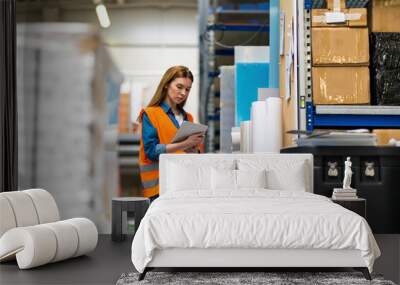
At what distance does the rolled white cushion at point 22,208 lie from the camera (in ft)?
12.2

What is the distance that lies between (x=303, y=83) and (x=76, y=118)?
2.25 meters

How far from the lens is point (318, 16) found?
4770 millimetres

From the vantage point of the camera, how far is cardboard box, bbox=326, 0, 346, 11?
478cm

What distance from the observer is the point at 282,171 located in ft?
14.5

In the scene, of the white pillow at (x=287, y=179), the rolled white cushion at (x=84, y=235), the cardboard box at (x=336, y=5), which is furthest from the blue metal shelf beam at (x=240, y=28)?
the rolled white cushion at (x=84, y=235)

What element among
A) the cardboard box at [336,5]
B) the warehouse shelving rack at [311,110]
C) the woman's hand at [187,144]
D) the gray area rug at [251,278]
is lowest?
the gray area rug at [251,278]

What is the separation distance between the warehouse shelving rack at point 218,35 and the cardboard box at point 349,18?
2683 millimetres

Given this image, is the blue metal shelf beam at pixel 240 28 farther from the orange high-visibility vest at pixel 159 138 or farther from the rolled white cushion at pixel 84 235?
the rolled white cushion at pixel 84 235

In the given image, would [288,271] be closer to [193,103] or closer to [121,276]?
[121,276]

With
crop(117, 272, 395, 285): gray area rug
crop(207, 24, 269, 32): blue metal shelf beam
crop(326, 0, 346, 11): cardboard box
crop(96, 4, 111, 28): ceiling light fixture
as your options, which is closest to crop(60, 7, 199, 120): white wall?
crop(96, 4, 111, 28): ceiling light fixture

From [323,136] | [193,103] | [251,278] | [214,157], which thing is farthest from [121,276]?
[193,103]

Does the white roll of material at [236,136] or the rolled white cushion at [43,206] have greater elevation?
the white roll of material at [236,136]

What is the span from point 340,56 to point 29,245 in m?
2.63

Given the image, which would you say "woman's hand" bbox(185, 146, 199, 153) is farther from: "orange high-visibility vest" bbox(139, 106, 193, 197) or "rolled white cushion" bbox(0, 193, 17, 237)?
"rolled white cushion" bbox(0, 193, 17, 237)
